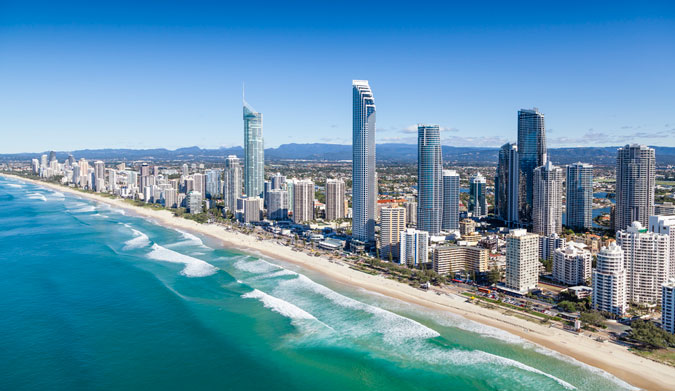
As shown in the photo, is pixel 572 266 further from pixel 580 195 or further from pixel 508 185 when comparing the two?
pixel 508 185

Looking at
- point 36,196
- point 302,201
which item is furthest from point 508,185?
point 36,196

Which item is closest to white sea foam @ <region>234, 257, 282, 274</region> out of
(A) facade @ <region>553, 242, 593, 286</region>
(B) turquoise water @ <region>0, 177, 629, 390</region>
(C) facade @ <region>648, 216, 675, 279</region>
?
(B) turquoise water @ <region>0, 177, 629, 390</region>

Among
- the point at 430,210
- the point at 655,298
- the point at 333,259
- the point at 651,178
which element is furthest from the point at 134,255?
the point at 651,178

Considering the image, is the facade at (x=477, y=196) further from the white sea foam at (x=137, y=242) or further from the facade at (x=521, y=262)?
the white sea foam at (x=137, y=242)

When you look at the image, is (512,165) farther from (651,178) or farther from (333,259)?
(333,259)

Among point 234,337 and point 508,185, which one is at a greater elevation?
point 508,185

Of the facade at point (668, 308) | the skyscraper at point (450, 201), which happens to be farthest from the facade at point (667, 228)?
the skyscraper at point (450, 201)

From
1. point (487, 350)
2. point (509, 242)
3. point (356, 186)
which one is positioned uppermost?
point (356, 186)
